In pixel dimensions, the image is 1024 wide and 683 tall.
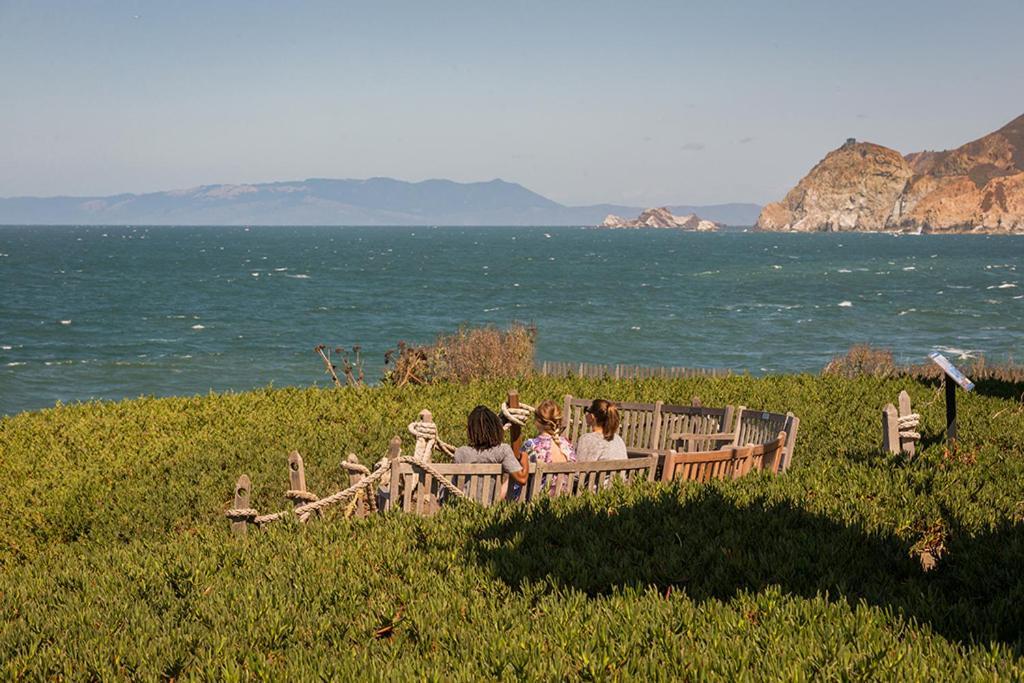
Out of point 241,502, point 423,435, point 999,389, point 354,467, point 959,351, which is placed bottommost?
point 959,351

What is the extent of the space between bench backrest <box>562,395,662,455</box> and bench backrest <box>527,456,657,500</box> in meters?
3.39

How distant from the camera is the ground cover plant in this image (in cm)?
468

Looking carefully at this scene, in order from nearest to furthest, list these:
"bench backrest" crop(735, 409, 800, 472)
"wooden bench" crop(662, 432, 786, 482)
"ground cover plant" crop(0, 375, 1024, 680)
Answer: "ground cover plant" crop(0, 375, 1024, 680) → "wooden bench" crop(662, 432, 786, 482) → "bench backrest" crop(735, 409, 800, 472)

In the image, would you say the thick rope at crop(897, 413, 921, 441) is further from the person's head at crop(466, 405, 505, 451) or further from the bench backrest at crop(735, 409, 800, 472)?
the person's head at crop(466, 405, 505, 451)

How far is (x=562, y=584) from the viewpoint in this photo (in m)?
5.76

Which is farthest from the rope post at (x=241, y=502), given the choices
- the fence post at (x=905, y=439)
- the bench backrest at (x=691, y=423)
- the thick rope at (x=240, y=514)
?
the fence post at (x=905, y=439)

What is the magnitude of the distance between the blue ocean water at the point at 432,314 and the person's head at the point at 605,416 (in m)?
32.2

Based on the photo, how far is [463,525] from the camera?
6992mm

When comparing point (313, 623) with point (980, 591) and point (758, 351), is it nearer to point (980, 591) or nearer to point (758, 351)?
point (980, 591)

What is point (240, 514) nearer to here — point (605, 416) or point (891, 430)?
point (605, 416)

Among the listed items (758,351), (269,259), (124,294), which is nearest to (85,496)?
(758,351)

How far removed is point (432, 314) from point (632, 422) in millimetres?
56765

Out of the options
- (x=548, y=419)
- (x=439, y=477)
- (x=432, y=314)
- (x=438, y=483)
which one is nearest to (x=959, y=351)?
(x=432, y=314)

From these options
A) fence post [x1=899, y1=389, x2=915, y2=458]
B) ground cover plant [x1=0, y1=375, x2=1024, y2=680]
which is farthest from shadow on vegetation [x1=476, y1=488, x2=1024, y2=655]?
fence post [x1=899, y1=389, x2=915, y2=458]
